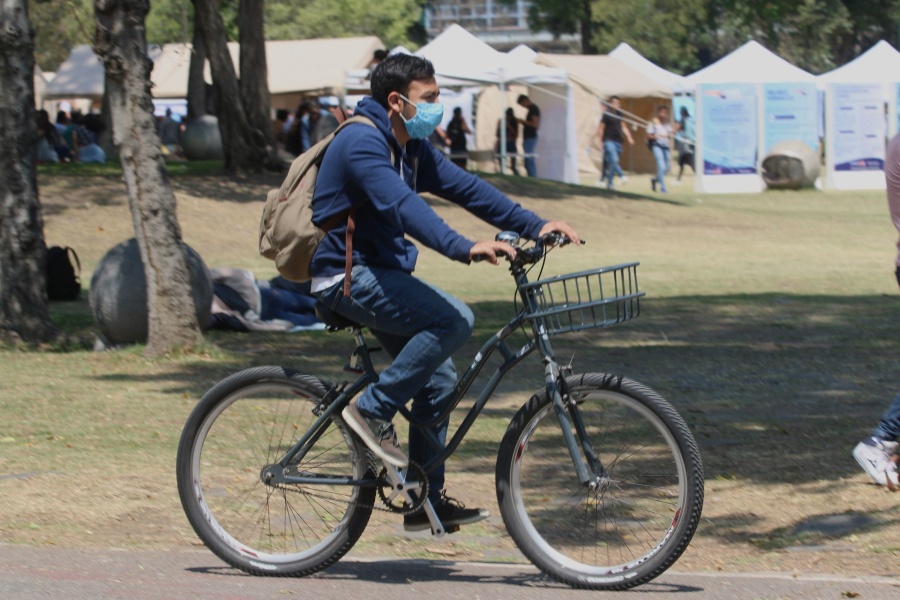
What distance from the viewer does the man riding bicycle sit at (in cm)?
452

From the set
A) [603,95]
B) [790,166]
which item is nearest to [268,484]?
[790,166]

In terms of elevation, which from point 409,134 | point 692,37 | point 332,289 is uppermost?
point 692,37

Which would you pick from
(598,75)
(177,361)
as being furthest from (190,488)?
(598,75)

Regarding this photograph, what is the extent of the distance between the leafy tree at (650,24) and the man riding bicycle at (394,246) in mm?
56894

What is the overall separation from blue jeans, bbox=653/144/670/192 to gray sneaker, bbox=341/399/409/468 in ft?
90.3

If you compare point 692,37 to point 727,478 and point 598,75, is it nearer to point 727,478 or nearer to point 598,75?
point 598,75

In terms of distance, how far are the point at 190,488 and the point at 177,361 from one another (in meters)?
5.38

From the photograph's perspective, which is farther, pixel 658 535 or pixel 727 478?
pixel 727 478

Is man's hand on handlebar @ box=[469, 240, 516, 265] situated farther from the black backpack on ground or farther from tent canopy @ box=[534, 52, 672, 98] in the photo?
tent canopy @ box=[534, 52, 672, 98]

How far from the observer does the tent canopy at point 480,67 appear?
29438mm

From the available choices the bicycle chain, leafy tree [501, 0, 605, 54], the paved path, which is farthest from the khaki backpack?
leafy tree [501, 0, 605, 54]

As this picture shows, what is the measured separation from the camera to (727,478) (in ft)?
21.2

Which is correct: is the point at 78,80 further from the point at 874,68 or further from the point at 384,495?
the point at 384,495

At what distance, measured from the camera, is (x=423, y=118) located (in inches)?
181
